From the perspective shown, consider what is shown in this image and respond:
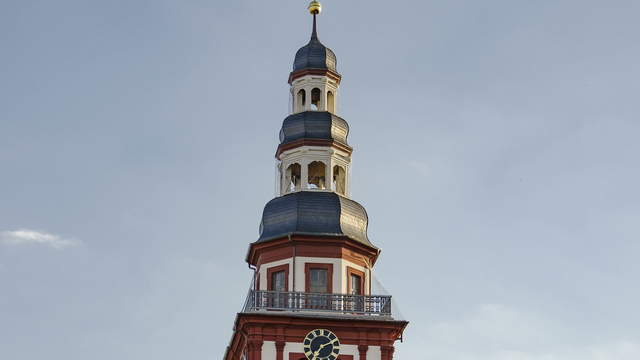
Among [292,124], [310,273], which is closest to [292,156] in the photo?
[292,124]

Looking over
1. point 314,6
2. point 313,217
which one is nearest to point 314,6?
point 314,6

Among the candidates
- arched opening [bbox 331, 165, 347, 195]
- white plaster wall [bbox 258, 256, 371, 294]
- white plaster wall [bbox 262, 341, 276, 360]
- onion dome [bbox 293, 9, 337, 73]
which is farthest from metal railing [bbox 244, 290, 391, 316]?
onion dome [bbox 293, 9, 337, 73]

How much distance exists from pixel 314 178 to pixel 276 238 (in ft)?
17.1

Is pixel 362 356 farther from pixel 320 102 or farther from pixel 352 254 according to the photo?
pixel 320 102

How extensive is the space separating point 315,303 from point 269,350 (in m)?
3.07

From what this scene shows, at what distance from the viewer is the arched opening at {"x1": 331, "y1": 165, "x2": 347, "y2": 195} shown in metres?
79.1

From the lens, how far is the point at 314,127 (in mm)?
79500

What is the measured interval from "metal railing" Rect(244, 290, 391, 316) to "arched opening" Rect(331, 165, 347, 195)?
6.62 metres

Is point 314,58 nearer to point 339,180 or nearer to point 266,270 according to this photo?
point 339,180

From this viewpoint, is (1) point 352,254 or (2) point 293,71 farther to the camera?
(2) point 293,71

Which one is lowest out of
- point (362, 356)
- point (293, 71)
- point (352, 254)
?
point (362, 356)

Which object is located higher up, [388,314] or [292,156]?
[292,156]

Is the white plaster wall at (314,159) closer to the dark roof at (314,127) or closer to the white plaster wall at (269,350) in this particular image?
the dark roof at (314,127)

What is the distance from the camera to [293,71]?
82.2 m
